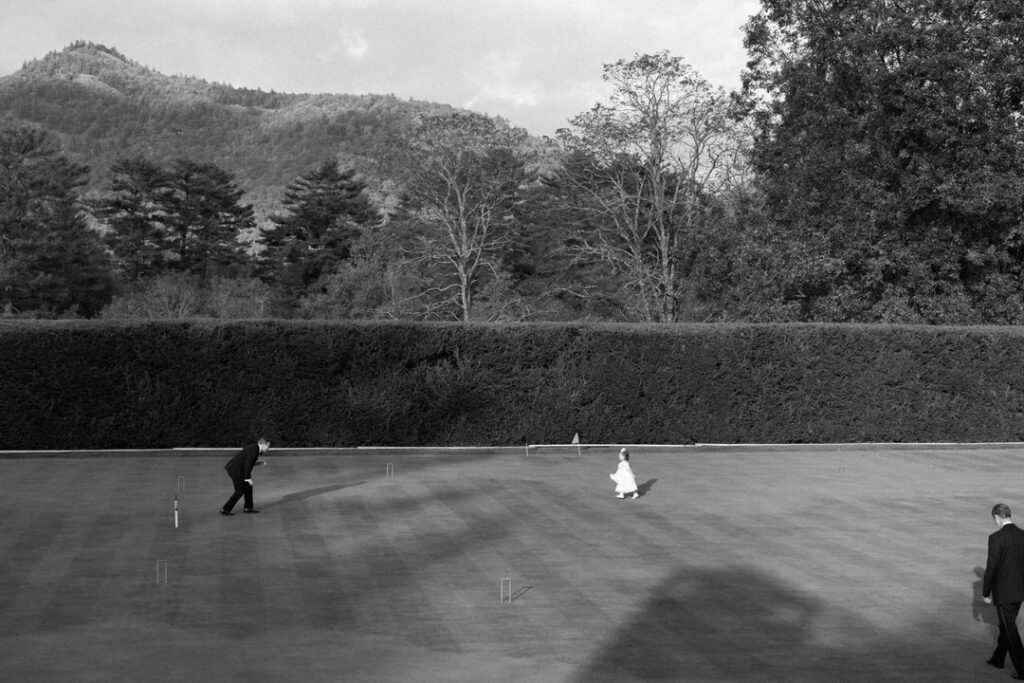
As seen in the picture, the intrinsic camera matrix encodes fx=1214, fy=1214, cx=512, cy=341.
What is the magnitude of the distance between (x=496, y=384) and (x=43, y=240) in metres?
39.7

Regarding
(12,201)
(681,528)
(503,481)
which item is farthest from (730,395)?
(12,201)

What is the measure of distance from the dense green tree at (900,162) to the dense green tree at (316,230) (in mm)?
36311

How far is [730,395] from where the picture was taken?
32469 millimetres

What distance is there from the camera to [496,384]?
3155 centimetres

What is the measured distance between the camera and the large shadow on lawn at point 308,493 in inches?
858

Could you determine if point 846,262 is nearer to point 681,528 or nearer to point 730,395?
point 730,395

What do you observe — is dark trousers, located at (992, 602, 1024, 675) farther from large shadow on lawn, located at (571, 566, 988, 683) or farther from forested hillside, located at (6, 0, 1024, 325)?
forested hillside, located at (6, 0, 1024, 325)

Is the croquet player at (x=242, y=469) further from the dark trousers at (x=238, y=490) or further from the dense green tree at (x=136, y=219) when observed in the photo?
the dense green tree at (x=136, y=219)

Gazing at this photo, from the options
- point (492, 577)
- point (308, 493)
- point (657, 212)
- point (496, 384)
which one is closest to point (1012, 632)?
point (492, 577)

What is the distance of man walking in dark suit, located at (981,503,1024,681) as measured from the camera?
464 inches

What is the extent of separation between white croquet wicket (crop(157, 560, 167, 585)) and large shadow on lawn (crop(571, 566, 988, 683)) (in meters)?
5.91

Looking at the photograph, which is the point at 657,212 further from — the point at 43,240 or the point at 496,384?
the point at 43,240

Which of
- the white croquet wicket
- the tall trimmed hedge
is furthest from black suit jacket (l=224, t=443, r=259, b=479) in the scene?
the tall trimmed hedge

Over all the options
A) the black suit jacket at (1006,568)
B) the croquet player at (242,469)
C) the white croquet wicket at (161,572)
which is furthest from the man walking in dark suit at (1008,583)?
the croquet player at (242,469)
